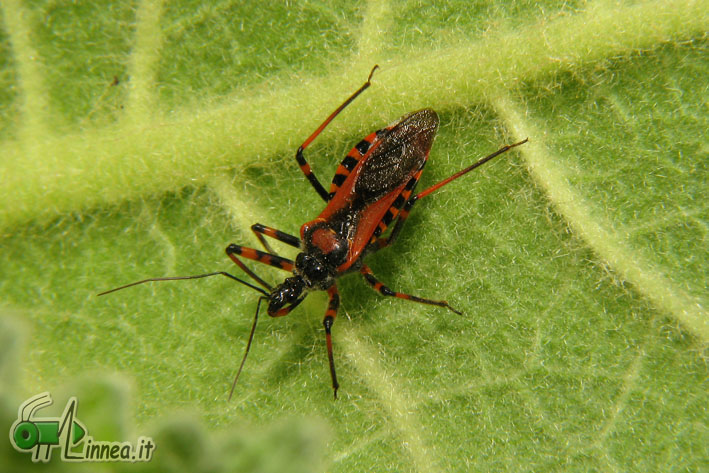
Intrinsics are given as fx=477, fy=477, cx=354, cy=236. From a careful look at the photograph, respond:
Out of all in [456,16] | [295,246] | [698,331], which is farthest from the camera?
[295,246]

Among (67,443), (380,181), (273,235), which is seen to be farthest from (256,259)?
(67,443)

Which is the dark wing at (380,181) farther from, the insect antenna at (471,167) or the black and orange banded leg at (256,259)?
the black and orange banded leg at (256,259)

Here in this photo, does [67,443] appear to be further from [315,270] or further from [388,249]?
[388,249]

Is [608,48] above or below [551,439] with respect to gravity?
above

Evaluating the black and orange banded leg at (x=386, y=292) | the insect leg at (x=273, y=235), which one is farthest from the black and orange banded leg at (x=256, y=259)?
the black and orange banded leg at (x=386, y=292)

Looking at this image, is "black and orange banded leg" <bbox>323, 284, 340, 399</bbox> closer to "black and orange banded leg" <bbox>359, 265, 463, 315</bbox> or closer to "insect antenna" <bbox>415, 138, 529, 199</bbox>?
"black and orange banded leg" <bbox>359, 265, 463, 315</bbox>

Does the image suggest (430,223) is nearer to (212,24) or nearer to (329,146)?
(329,146)

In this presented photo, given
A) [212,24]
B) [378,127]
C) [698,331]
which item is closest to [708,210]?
[698,331]

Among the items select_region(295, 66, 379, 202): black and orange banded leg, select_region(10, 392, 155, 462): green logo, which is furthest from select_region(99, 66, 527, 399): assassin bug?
select_region(10, 392, 155, 462): green logo
